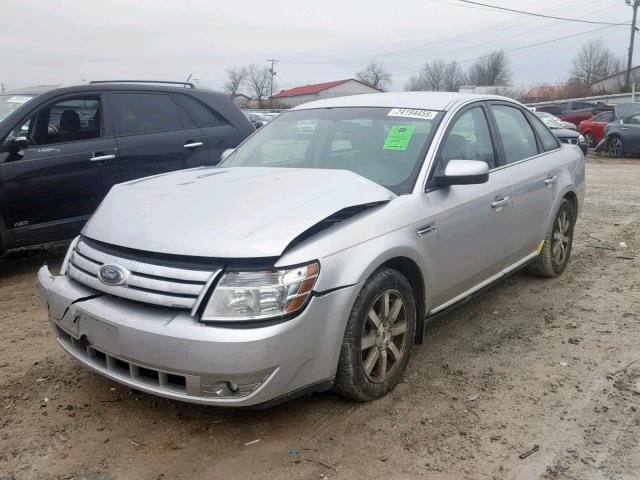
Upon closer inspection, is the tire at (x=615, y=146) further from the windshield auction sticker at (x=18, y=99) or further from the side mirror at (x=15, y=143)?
the side mirror at (x=15, y=143)

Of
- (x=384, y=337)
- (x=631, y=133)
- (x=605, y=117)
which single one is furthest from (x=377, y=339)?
(x=605, y=117)

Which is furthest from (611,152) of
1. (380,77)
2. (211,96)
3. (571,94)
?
(380,77)

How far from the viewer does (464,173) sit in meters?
3.48

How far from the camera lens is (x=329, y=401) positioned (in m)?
3.26

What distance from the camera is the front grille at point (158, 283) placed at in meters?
→ 2.62

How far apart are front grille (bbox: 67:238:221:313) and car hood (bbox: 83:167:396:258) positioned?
0.27 feet

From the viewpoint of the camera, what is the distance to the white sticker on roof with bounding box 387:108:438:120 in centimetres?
393

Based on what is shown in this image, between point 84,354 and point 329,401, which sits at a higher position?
point 84,354

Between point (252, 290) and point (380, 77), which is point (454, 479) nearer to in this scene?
point (252, 290)

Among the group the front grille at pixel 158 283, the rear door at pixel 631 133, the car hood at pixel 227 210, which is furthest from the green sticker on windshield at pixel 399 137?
the rear door at pixel 631 133

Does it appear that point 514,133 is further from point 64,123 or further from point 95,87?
point 64,123

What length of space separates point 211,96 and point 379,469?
209 inches

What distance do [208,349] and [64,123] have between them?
403 cm

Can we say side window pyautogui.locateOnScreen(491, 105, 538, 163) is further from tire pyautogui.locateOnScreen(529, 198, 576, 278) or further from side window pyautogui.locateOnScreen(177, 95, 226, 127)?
side window pyautogui.locateOnScreen(177, 95, 226, 127)
